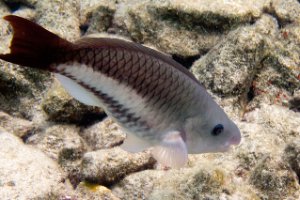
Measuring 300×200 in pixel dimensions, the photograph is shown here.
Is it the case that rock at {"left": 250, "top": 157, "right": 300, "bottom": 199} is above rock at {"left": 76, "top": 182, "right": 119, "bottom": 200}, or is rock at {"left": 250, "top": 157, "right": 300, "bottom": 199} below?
A: above

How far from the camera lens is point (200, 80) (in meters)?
4.95

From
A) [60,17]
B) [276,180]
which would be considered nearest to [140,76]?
[276,180]

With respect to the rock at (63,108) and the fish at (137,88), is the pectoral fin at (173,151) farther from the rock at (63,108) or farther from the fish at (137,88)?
the rock at (63,108)

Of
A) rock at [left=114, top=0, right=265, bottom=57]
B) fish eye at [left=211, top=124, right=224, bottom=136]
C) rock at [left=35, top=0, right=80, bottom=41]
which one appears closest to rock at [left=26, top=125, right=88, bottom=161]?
rock at [left=35, top=0, right=80, bottom=41]

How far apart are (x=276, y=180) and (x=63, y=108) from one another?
2.90 meters

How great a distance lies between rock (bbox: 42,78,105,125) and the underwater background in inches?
0.6

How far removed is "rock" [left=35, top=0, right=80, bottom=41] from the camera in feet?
20.0

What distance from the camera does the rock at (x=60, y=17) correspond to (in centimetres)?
611

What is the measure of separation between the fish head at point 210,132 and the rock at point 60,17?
13.8ft

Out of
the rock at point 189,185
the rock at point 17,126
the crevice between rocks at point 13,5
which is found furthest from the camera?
the crevice between rocks at point 13,5

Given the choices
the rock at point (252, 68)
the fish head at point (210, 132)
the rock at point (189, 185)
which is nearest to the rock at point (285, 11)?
the rock at point (252, 68)

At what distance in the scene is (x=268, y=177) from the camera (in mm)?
3469

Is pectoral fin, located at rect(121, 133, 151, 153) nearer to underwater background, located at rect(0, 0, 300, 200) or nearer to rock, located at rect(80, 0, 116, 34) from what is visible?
underwater background, located at rect(0, 0, 300, 200)

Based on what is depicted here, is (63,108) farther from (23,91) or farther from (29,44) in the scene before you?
(29,44)
